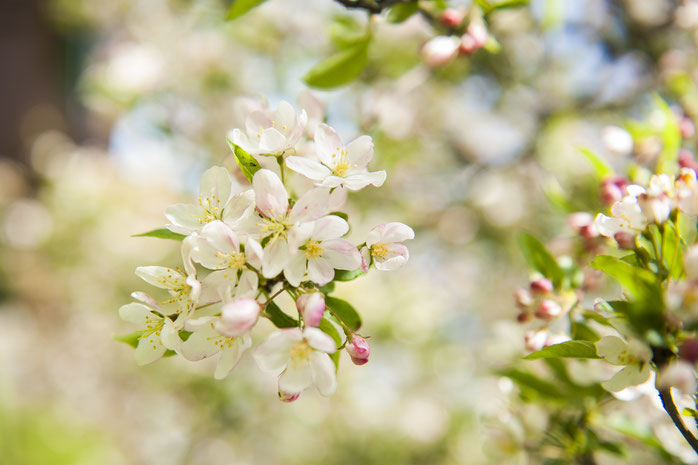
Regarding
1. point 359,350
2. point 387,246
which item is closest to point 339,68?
point 387,246

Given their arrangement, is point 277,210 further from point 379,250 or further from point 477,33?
point 477,33

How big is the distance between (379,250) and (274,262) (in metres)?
0.12

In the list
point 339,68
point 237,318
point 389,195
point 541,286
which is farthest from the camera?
point 389,195

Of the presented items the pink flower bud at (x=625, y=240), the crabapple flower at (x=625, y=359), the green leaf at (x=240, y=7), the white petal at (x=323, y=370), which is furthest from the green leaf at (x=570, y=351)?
the green leaf at (x=240, y=7)

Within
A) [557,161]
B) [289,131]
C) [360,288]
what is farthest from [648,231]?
[360,288]

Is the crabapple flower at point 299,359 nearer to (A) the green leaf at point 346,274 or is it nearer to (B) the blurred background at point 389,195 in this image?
(A) the green leaf at point 346,274

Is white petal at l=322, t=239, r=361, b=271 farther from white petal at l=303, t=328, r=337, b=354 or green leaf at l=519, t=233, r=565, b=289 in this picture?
A: green leaf at l=519, t=233, r=565, b=289

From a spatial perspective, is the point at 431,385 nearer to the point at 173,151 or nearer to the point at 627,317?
the point at 173,151

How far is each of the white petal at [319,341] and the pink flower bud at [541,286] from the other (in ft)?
1.11

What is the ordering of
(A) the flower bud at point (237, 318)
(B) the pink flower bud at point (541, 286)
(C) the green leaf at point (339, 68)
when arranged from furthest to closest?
(C) the green leaf at point (339, 68) < (B) the pink flower bud at point (541, 286) < (A) the flower bud at point (237, 318)

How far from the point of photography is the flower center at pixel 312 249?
52 centimetres

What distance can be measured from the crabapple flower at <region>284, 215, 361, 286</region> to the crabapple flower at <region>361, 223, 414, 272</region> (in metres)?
0.03

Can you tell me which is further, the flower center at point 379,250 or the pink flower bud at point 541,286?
the pink flower bud at point 541,286

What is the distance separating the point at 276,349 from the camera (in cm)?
49
